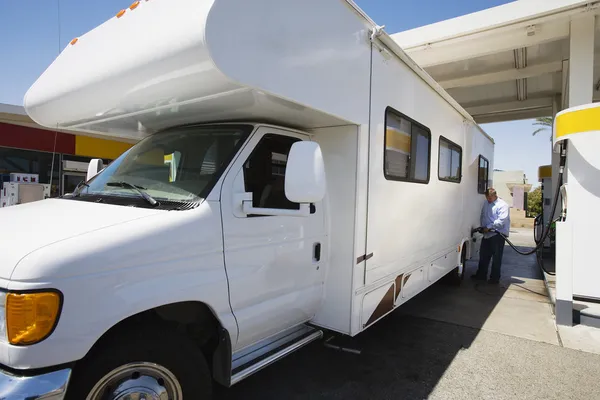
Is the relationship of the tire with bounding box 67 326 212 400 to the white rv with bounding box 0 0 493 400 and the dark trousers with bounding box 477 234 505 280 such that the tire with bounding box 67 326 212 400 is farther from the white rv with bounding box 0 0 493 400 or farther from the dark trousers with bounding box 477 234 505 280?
the dark trousers with bounding box 477 234 505 280

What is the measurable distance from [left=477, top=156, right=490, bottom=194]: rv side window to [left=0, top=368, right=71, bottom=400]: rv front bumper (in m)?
8.00

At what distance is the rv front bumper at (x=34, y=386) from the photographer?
1702mm

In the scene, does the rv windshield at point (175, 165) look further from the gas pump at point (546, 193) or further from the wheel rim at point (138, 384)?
the gas pump at point (546, 193)

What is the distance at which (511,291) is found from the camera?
281 inches

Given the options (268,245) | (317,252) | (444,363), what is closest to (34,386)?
(268,245)

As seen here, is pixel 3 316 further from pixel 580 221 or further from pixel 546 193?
pixel 546 193

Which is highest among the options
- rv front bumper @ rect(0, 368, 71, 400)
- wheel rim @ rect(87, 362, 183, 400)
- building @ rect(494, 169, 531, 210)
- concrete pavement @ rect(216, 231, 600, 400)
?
building @ rect(494, 169, 531, 210)

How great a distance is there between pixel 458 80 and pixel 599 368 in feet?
27.5

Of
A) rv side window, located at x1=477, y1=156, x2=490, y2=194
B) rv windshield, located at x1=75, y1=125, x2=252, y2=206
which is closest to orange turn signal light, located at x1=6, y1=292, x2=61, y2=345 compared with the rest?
rv windshield, located at x1=75, y1=125, x2=252, y2=206

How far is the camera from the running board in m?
2.67

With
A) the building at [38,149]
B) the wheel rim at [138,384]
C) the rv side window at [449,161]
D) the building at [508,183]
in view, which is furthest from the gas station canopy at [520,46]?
the building at [508,183]

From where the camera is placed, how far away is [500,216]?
7805 mm

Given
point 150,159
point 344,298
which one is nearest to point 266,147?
Answer: point 150,159

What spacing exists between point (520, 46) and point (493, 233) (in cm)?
362
